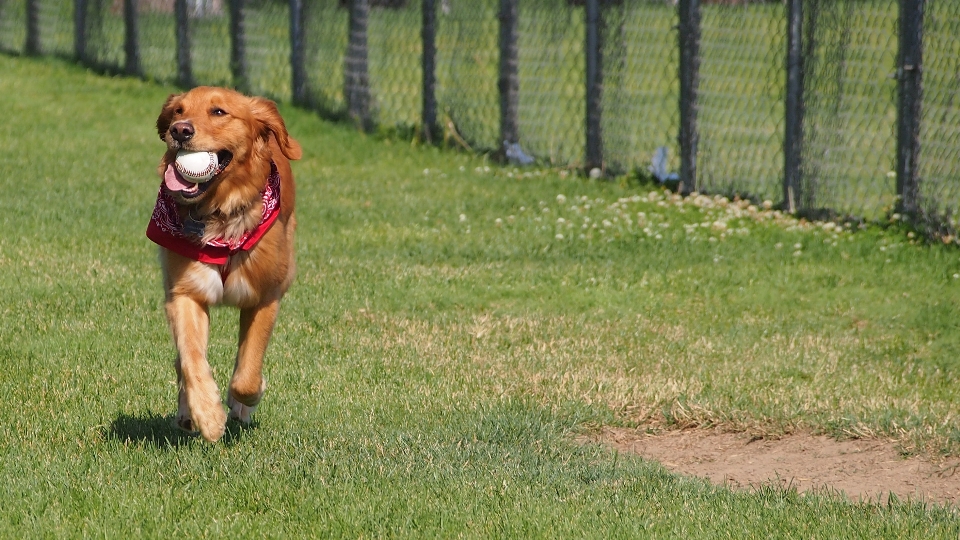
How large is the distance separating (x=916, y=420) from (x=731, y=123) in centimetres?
557

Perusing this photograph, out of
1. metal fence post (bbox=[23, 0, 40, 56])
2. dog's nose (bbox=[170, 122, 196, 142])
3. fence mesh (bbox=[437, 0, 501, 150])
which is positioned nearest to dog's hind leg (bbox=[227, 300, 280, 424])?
dog's nose (bbox=[170, 122, 196, 142])

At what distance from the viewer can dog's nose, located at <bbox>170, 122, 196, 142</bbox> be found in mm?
4453

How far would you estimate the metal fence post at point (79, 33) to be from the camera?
54.0 feet

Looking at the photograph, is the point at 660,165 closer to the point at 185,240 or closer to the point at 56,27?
the point at 185,240

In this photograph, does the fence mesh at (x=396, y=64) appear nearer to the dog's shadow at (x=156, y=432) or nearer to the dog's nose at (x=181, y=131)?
the dog's shadow at (x=156, y=432)

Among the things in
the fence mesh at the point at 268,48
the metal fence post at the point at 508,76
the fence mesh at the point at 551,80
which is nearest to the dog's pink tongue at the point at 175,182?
the fence mesh at the point at 551,80

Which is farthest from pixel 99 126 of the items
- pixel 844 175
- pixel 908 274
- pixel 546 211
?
pixel 908 274

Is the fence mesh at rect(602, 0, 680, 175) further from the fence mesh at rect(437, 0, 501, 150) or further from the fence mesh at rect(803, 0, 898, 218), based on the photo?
the fence mesh at rect(803, 0, 898, 218)

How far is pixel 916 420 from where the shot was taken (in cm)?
546

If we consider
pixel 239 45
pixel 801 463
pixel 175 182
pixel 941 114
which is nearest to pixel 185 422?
pixel 175 182

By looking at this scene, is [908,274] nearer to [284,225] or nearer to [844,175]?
[844,175]

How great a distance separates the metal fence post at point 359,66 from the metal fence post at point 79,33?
4.69 m

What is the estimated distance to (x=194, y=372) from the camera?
4.45 meters

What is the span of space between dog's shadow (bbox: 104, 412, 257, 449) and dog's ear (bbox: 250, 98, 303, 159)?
1.10 m
